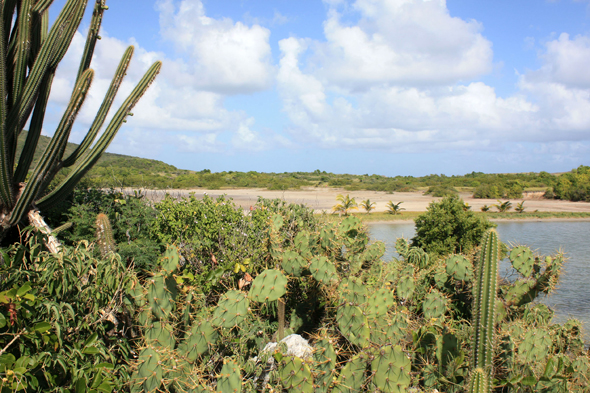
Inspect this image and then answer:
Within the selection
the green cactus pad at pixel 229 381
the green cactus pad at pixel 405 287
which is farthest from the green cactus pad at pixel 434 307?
the green cactus pad at pixel 229 381

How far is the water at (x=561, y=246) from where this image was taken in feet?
21.6

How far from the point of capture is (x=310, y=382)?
301 centimetres

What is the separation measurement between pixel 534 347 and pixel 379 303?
1.54 metres

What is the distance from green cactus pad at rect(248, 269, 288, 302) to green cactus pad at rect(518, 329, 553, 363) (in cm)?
240

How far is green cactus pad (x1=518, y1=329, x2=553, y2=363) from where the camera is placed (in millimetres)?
3812

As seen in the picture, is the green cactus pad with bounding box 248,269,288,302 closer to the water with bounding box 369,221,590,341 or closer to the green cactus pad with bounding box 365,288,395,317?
the green cactus pad with bounding box 365,288,395,317

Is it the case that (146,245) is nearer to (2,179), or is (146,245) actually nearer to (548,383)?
(2,179)

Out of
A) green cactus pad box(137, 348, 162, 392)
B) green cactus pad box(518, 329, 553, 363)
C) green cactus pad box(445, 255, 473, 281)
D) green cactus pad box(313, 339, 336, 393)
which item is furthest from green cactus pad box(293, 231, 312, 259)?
green cactus pad box(518, 329, 553, 363)

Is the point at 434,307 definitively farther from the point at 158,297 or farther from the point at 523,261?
the point at 158,297

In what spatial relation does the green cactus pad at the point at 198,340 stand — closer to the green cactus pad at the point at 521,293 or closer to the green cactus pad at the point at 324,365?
the green cactus pad at the point at 324,365

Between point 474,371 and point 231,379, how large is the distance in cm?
177

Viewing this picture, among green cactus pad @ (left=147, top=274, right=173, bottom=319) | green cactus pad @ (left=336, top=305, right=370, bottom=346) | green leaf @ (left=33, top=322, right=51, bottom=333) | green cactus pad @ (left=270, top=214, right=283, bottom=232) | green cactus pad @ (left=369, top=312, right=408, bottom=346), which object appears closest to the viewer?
green leaf @ (left=33, top=322, right=51, bottom=333)

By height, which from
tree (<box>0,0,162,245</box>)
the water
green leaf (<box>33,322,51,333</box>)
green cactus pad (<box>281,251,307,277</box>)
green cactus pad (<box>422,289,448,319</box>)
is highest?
tree (<box>0,0,162,245</box>)

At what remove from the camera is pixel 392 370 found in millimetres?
3129
